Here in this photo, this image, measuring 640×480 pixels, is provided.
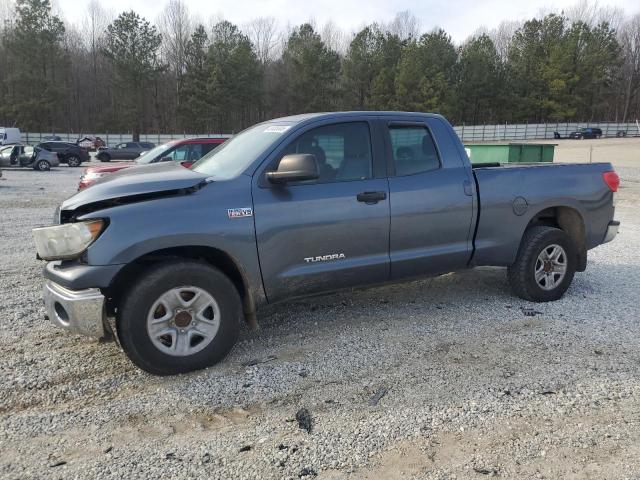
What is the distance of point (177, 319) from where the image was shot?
11.6ft

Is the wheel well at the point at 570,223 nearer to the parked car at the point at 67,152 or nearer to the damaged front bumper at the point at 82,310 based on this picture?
the damaged front bumper at the point at 82,310

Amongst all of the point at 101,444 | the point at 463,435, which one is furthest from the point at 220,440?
the point at 463,435

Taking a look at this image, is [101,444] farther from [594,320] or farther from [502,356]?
[594,320]

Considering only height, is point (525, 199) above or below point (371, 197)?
below

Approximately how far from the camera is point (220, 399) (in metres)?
3.30

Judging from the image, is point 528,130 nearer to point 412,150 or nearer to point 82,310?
point 412,150

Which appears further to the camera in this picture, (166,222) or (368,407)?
(166,222)

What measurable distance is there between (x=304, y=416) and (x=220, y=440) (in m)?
0.53

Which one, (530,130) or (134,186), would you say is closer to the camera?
(134,186)

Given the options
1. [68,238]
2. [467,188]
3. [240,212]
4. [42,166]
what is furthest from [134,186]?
[42,166]

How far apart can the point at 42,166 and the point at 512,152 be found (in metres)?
21.4

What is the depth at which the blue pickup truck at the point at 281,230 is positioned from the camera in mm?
3408

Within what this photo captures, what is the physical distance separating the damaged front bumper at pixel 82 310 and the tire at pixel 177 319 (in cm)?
12

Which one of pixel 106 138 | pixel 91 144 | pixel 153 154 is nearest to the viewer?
pixel 153 154
